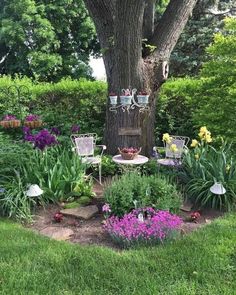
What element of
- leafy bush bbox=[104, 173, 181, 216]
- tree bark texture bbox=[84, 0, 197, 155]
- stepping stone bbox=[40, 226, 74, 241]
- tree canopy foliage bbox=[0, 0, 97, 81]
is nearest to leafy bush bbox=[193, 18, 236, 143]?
tree bark texture bbox=[84, 0, 197, 155]

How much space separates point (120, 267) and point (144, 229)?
0.56 meters

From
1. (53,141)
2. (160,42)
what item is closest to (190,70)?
(160,42)

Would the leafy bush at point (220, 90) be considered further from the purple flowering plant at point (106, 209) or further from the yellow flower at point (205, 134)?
the purple flowering plant at point (106, 209)

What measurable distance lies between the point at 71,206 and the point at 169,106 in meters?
4.00

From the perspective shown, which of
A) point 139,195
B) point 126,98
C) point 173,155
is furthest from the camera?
point 126,98

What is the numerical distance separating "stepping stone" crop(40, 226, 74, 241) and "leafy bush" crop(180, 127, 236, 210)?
1.73m

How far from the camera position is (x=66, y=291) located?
296cm

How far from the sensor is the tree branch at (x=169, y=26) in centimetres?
636

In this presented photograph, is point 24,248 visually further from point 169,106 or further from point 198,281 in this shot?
point 169,106

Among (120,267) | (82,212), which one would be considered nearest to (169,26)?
(82,212)

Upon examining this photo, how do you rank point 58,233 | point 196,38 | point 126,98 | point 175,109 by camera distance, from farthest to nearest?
point 196,38
point 175,109
point 126,98
point 58,233

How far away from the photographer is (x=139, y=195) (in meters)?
4.50

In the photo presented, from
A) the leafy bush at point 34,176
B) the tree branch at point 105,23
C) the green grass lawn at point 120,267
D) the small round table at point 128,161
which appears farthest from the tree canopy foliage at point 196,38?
the green grass lawn at point 120,267

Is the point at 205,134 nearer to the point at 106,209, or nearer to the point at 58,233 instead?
the point at 106,209
